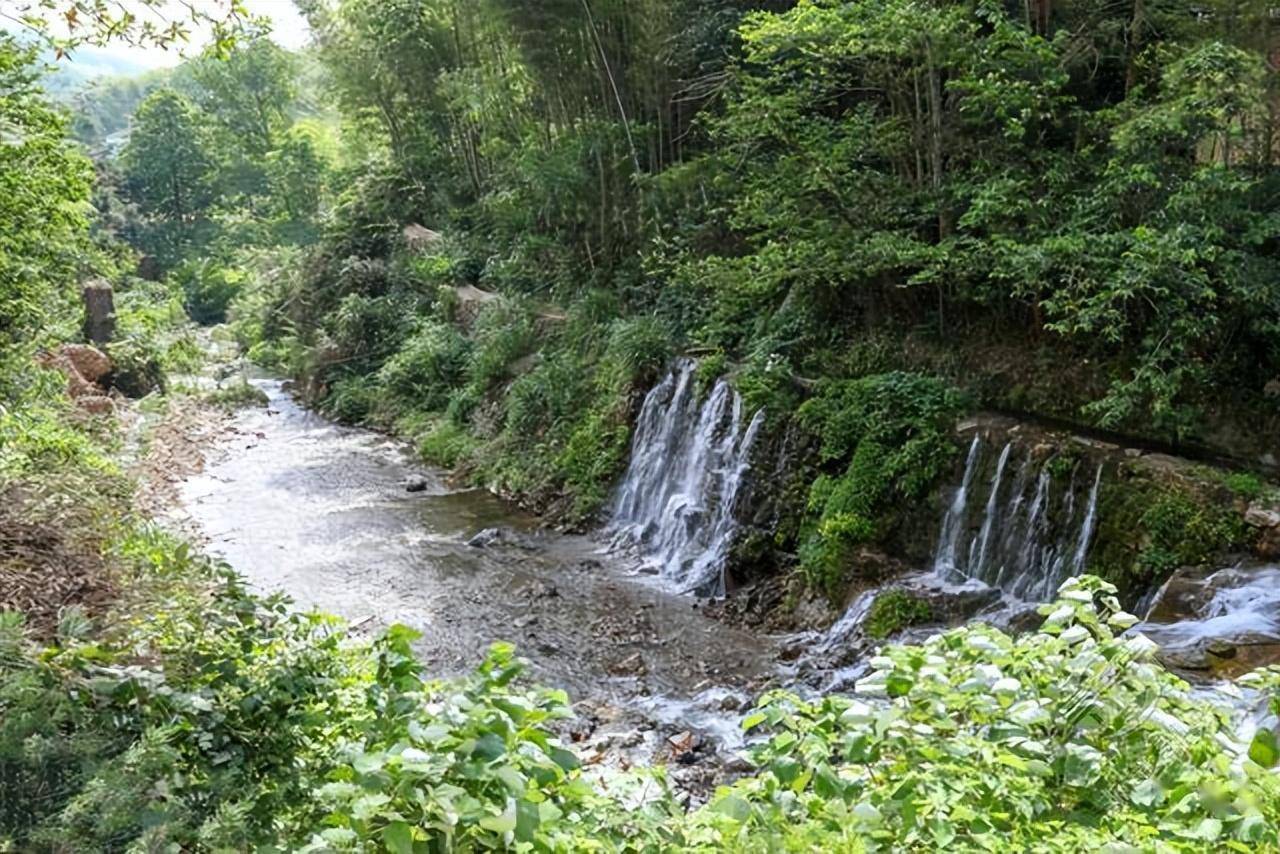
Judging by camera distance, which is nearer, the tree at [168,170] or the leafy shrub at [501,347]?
the leafy shrub at [501,347]

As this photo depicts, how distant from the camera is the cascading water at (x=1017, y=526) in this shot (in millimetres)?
6695

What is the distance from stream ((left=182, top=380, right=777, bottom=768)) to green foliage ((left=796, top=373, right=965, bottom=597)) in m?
1.08

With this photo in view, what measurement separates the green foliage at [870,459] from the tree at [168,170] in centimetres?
3337

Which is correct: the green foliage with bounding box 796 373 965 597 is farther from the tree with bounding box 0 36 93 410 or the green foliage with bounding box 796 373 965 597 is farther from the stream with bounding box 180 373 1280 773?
the tree with bounding box 0 36 93 410

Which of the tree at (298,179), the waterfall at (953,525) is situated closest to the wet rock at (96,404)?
the waterfall at (953,525)

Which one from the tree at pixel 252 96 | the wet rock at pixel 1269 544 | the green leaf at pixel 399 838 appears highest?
the tree at pixel 252 96

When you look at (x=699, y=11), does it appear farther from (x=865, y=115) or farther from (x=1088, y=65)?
(x=1088, y=65)

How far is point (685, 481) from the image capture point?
10055 millimetres

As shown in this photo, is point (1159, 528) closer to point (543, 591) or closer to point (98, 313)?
point (543, 591)

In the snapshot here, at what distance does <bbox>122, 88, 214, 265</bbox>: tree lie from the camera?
34.6 m

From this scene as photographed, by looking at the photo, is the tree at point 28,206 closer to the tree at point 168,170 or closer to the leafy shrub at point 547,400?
the leafy shrub at point 547,400

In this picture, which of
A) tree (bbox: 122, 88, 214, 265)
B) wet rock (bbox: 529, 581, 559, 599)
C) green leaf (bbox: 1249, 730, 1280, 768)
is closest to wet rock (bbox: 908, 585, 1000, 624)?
wet rock (bbox: 529, 581, 559, 599)

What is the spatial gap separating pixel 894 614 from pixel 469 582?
428 cm

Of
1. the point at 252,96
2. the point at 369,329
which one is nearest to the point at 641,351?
the point at 369,329
